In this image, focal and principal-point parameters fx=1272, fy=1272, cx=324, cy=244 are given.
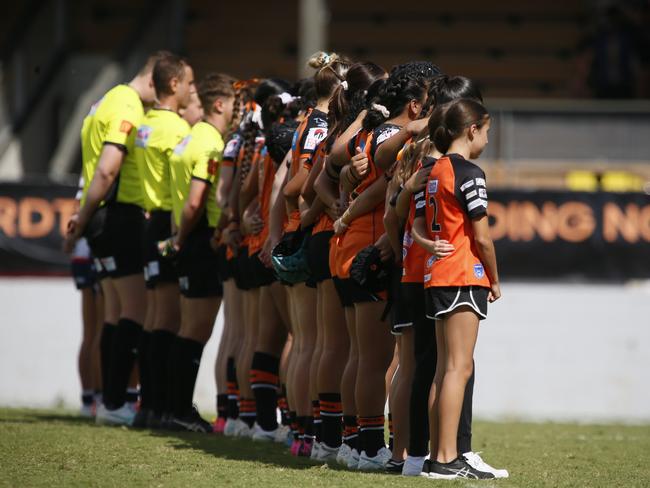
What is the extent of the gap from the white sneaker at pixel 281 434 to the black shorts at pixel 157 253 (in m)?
1.25

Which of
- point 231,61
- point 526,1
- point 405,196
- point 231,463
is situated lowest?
point 231,463

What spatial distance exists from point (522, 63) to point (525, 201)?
20.5ft

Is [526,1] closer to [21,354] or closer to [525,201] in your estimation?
[525,201]

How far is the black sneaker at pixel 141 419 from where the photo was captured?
25.9 feet

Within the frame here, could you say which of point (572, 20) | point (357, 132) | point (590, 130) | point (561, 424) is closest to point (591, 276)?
point (561, 424)

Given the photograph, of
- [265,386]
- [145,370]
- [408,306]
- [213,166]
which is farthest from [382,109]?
[145,370]

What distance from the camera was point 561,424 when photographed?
9664 millimetres

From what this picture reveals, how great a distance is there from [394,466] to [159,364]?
8.61 feet

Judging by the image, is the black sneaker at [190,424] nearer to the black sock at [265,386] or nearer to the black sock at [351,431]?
the black sock at [265,386]

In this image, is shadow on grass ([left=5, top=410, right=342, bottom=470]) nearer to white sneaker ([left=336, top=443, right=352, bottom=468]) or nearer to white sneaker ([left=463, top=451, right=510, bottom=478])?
white sneaker ([left=336, top=443, right=352, bottom=468])

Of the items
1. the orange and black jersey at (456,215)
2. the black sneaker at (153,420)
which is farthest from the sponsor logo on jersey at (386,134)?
the black sneaker at (153,420)

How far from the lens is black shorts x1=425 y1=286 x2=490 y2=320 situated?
5.24 meters

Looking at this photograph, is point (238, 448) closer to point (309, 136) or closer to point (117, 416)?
point (117, 416)

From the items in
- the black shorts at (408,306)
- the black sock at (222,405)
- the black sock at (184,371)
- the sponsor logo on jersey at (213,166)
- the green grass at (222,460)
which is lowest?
the green grass at (222,460)
